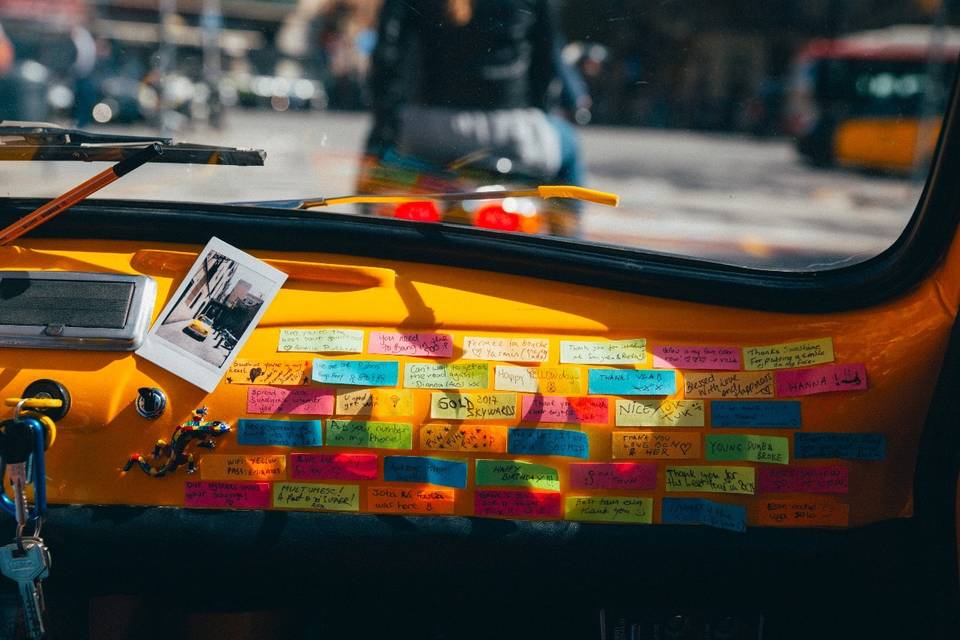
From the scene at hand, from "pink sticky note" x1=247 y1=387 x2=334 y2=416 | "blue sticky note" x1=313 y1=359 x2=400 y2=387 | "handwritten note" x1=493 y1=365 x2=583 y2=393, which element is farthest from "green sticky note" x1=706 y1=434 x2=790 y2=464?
"pink sticky note" x1=247 y1=387 x2=334 y2=416

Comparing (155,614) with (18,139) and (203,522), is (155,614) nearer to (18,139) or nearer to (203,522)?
(203,522)

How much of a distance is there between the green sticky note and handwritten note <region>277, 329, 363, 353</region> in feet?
2.09

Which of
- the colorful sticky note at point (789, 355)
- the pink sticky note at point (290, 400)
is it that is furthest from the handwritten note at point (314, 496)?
the colorful sticky note at point (789, 355)

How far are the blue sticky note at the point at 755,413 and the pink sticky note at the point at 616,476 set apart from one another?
145 millimetres

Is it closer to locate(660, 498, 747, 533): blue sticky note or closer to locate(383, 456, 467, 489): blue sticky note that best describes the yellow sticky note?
locate(660, 498, 747, 533): blue sticky note

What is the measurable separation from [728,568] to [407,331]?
68 cm

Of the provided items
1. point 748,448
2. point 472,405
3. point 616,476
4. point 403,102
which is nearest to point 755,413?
point 748,448

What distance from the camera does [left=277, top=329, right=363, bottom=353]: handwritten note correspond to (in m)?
1.64

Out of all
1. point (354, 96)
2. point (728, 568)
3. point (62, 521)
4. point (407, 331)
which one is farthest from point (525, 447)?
point (354, 96)

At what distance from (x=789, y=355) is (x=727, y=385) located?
0.12 metres

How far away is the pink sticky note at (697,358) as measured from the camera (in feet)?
5.42

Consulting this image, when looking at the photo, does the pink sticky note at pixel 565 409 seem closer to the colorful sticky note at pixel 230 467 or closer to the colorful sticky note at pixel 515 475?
the colorful sticky note at pixel 515 475

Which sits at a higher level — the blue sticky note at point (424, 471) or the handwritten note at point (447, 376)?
the handwritten note at point (447, 376)

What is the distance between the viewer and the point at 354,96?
275cm
